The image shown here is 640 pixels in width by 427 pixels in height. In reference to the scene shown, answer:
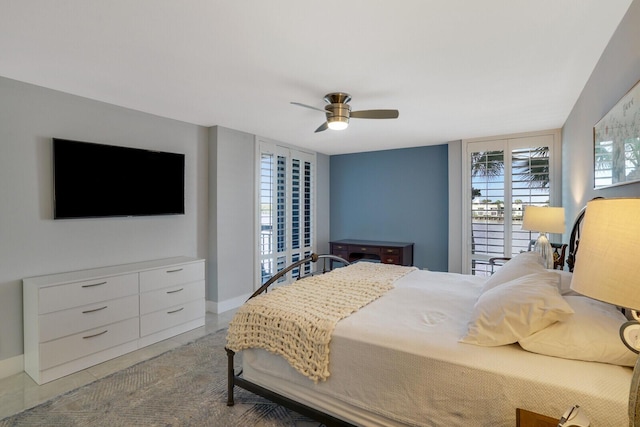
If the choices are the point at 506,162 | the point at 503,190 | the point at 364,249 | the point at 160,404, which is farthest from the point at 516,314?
the point at 364,249

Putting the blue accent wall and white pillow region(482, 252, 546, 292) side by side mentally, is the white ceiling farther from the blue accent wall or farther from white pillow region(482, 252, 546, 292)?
the blue accent wall

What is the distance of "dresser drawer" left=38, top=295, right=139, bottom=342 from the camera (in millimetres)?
Answer: 2613

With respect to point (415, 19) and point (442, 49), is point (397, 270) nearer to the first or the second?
point (442, 49)

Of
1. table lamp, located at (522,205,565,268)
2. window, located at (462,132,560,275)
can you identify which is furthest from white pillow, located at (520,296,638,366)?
window, located at (462,132,560,275)

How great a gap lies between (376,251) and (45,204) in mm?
4187

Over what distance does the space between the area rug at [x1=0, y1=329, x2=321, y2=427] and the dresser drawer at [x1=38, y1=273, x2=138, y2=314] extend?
26.1 inches

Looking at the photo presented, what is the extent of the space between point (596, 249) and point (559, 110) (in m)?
3.33

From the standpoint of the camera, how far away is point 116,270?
124 inches

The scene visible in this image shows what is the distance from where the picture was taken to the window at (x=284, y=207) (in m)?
4.89

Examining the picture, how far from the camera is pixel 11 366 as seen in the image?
8.90ft

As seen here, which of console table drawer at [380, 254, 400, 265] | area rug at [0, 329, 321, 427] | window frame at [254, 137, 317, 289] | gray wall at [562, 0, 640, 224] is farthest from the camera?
console table drawer at [380, 254, 400, 265]

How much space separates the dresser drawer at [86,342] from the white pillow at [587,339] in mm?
3227

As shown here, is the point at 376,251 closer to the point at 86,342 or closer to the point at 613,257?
the point at 86,342

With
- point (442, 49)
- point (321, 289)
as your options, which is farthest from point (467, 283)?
point (442, 49)
